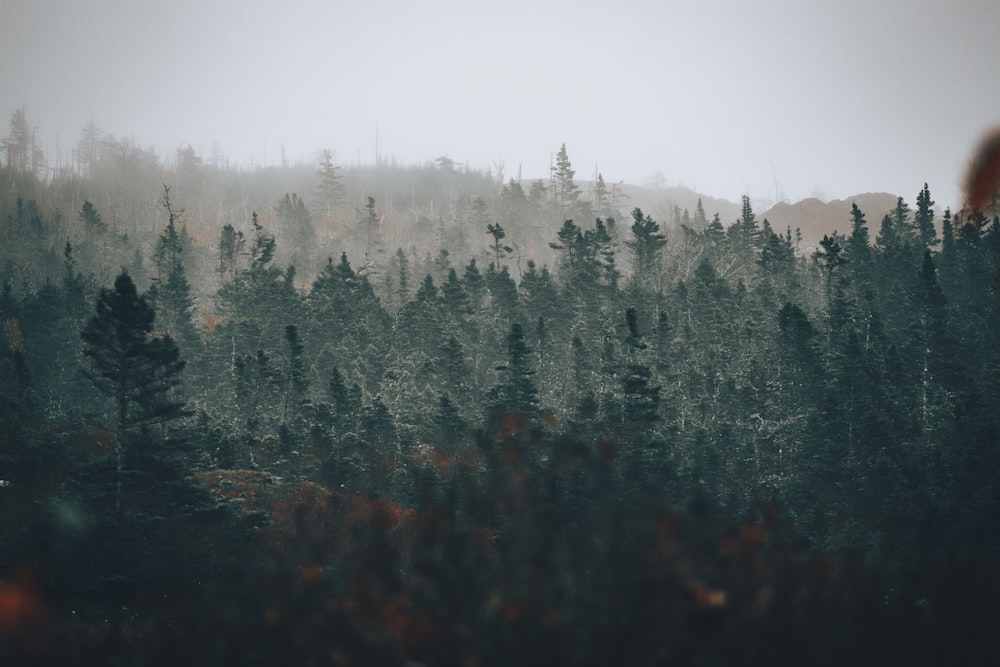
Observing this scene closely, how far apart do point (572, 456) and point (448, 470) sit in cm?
1017

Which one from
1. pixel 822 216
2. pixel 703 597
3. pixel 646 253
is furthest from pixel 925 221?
pixel 703 597

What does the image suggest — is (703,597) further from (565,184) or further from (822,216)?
(822,216)

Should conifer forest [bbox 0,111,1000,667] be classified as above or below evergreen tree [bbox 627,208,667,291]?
below

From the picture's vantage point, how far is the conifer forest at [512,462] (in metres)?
17.6

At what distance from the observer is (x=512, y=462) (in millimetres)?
41750

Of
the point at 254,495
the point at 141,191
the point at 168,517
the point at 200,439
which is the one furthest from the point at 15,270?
the point at 168,517

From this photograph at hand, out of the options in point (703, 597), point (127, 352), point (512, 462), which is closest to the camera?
point (703, 597)

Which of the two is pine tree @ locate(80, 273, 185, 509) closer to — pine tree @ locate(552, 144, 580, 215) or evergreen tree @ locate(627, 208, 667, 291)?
evergreen tree @ locate(627, 208, 667, 291)

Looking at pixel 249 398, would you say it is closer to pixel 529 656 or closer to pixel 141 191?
pixel 529 656

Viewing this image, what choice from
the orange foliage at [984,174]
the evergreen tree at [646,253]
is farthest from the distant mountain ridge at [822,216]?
the evergreen tree at [646,253]

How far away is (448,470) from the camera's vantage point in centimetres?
4609

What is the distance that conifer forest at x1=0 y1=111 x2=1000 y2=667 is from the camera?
1758 centimetres

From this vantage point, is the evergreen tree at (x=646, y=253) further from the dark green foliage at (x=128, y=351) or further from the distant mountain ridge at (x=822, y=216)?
the distant mountain ridge at (x=822, y=216)

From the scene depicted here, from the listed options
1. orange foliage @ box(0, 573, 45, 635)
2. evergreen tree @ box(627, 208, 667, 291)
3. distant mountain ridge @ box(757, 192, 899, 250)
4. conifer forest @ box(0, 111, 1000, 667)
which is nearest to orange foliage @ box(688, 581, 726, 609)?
conifer forest @ box(0, 111, 1000, 667)
